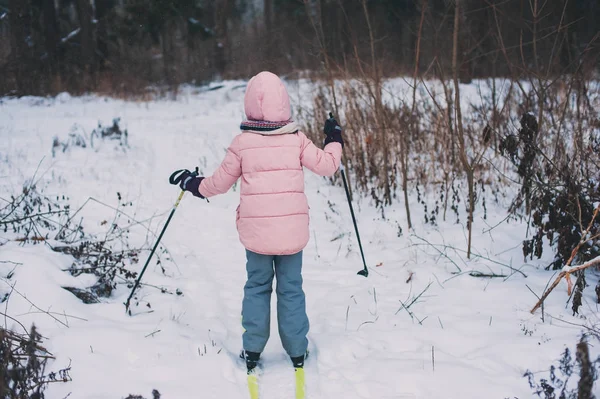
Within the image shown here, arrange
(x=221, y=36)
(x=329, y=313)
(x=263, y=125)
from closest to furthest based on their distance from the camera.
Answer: (x=263, y=125) → (x=329, y=313) → (x=221, y=36)

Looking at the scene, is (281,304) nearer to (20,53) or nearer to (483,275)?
(483,275)

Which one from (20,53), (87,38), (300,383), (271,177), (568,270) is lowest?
(300,383)

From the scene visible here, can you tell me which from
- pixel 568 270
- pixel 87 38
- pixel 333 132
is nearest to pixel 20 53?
pixel 87 38

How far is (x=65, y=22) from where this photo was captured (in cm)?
2586

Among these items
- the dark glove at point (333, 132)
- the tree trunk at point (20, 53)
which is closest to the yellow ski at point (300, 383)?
the dark glove at point (333, 132)

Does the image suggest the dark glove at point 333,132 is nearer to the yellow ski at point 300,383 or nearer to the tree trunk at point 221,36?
the yellow ski at point 300,383

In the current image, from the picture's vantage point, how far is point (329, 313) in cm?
373

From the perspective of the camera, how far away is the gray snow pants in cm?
298

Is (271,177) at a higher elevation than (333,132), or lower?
lower

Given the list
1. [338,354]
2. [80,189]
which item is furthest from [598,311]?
[80,189]

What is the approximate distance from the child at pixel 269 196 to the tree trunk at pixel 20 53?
51.8 feet

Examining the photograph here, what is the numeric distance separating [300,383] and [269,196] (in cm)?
104

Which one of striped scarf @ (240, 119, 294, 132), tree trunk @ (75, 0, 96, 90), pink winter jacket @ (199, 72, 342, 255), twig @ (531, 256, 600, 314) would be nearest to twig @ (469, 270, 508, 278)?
twig @ (531, 256, 600, 314)

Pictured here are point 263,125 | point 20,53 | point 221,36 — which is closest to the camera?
point 263,125
